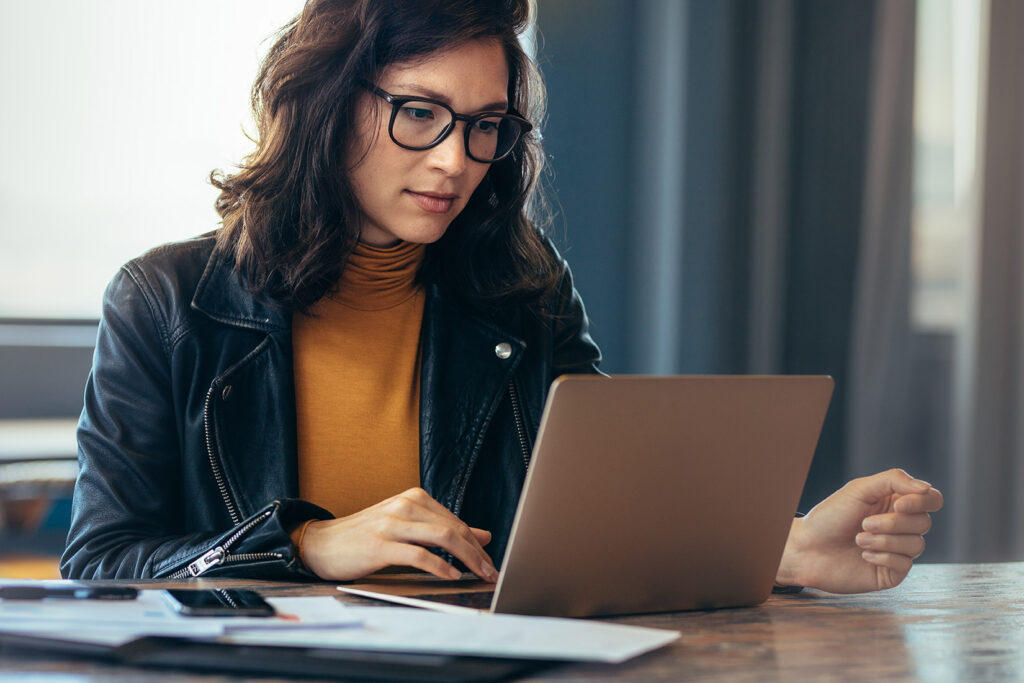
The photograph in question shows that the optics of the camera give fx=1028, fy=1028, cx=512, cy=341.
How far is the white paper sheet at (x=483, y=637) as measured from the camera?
0.69m

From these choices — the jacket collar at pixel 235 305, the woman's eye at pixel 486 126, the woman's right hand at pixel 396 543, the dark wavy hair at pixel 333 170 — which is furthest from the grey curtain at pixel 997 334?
the woman's right hand at pixel 396 543

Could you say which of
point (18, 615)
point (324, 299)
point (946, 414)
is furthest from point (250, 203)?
point (946, 414)

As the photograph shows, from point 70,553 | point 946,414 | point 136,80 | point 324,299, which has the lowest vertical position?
point 946,414

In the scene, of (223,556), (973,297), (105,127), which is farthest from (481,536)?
(105,127)

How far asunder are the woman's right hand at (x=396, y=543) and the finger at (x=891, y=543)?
37 cm

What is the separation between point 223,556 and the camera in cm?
104

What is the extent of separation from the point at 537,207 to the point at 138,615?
50.4 inches

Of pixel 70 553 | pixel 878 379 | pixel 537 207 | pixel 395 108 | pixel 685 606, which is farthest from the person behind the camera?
pixel 878 379

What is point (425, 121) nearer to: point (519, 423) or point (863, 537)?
point (519, 423)

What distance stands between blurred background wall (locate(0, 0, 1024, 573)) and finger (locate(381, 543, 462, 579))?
197 cm

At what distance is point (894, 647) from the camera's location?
81cm

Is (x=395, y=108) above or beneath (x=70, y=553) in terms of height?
above

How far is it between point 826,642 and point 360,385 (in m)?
0.82

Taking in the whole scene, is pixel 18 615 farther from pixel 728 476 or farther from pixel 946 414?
pixel 946 414
